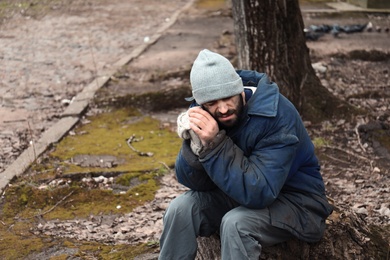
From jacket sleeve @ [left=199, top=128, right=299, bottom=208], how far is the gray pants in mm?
103

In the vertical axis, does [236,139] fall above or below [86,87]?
above

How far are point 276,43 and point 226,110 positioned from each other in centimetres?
376

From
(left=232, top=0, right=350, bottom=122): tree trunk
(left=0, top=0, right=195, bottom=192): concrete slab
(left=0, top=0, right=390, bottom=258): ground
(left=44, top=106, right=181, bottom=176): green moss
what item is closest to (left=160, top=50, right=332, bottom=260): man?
A: (left=0, top=0, right=390, bottom=258): ground

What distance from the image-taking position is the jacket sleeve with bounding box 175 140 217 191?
157 inches

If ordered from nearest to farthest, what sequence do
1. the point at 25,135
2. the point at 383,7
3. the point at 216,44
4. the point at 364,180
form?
the point at 364,180 → the point at 25,135 → the point at 216,44 → the point at 383,7

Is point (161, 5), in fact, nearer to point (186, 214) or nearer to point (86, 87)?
point (86, 87)

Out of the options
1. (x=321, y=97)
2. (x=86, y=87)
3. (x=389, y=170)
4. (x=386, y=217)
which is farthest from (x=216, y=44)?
(x=386, y=217)

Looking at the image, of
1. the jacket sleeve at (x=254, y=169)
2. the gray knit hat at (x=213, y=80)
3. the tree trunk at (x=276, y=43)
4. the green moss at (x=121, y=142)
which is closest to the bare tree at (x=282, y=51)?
the tree trunk at (x=276, y=43)

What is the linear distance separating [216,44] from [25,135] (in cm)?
594

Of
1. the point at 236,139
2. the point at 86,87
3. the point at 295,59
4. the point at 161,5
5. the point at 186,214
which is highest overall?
the point at 236,139

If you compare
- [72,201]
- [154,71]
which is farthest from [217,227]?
[154,71]

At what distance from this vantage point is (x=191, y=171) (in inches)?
159

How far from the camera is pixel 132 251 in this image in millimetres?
5191

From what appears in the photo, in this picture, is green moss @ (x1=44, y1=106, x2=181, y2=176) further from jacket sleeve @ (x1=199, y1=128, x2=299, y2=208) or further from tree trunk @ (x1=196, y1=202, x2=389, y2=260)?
jacket sleeve @ (x1=199, y1=128, x2=299, y2=208)
